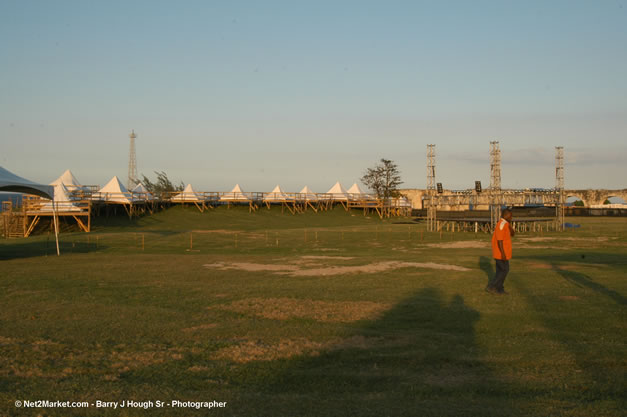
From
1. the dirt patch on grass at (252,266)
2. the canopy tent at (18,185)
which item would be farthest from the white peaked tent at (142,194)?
the dirt patch on grass at (252,266)

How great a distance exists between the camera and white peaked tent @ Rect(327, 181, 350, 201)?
223ft

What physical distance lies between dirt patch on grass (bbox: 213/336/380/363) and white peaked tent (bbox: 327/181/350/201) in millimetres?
59935

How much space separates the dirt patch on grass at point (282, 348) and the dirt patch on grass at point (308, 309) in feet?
4.82

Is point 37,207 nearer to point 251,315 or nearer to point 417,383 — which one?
point 251,315

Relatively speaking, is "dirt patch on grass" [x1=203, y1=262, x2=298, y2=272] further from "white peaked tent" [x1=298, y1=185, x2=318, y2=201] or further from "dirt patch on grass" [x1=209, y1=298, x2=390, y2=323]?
"white peaked tent" [x1=298, y1=185, x2=318, y2=201]

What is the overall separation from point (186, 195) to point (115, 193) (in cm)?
1007

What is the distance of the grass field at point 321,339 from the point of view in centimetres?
548

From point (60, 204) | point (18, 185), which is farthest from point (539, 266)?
point (60, 204)

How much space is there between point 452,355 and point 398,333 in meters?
1.35

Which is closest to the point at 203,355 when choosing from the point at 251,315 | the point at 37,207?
the point at 251,315

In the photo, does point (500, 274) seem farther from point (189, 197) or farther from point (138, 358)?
point (189, 197)

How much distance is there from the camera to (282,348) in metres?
7.34

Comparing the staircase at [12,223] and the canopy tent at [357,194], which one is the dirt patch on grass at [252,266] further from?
the canopy tent at [357,194]

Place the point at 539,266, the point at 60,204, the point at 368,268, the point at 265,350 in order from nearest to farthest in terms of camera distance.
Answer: the point at 265,350 → the point at 539,266 → the point at 368,268 → the point at 60,204
